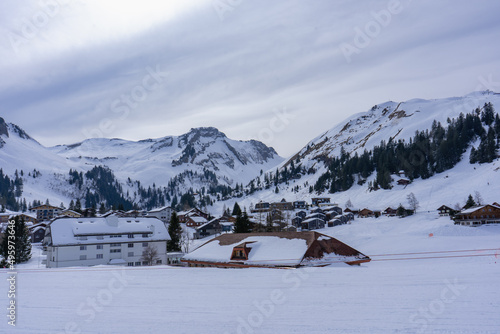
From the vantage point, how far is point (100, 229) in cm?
4691

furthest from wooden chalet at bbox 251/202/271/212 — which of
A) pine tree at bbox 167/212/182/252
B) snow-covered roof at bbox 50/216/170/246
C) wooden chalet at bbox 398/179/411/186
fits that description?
snow-covered roof at bbox 50/216/170/246

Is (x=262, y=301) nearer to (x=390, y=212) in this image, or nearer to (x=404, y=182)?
(x=390, y=212)

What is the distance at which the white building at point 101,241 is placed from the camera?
141 ft

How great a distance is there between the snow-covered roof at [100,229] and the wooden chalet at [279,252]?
17392 millimetres

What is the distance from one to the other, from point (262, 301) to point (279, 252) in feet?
46.3

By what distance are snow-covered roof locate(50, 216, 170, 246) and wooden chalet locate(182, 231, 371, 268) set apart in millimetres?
17392

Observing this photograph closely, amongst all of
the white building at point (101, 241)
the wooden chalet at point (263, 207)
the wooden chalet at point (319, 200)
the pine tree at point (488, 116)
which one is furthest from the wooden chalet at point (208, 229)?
the pine tree at point (488, 116)

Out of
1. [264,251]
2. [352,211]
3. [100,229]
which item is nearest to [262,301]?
[264,251]

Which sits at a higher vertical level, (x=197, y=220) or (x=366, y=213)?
(x=366, y=213)

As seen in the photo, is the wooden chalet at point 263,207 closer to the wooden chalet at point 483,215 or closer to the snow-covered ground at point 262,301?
the wooden chalet at point 483,215

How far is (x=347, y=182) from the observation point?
141875 millimetres

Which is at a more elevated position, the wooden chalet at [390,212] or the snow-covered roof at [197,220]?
the wooden chalet at [390,212]

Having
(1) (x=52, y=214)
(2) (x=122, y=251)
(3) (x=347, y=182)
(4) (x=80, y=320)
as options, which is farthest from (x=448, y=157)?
(1) (x=52, y=214)

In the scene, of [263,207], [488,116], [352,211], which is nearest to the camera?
[352,211]
